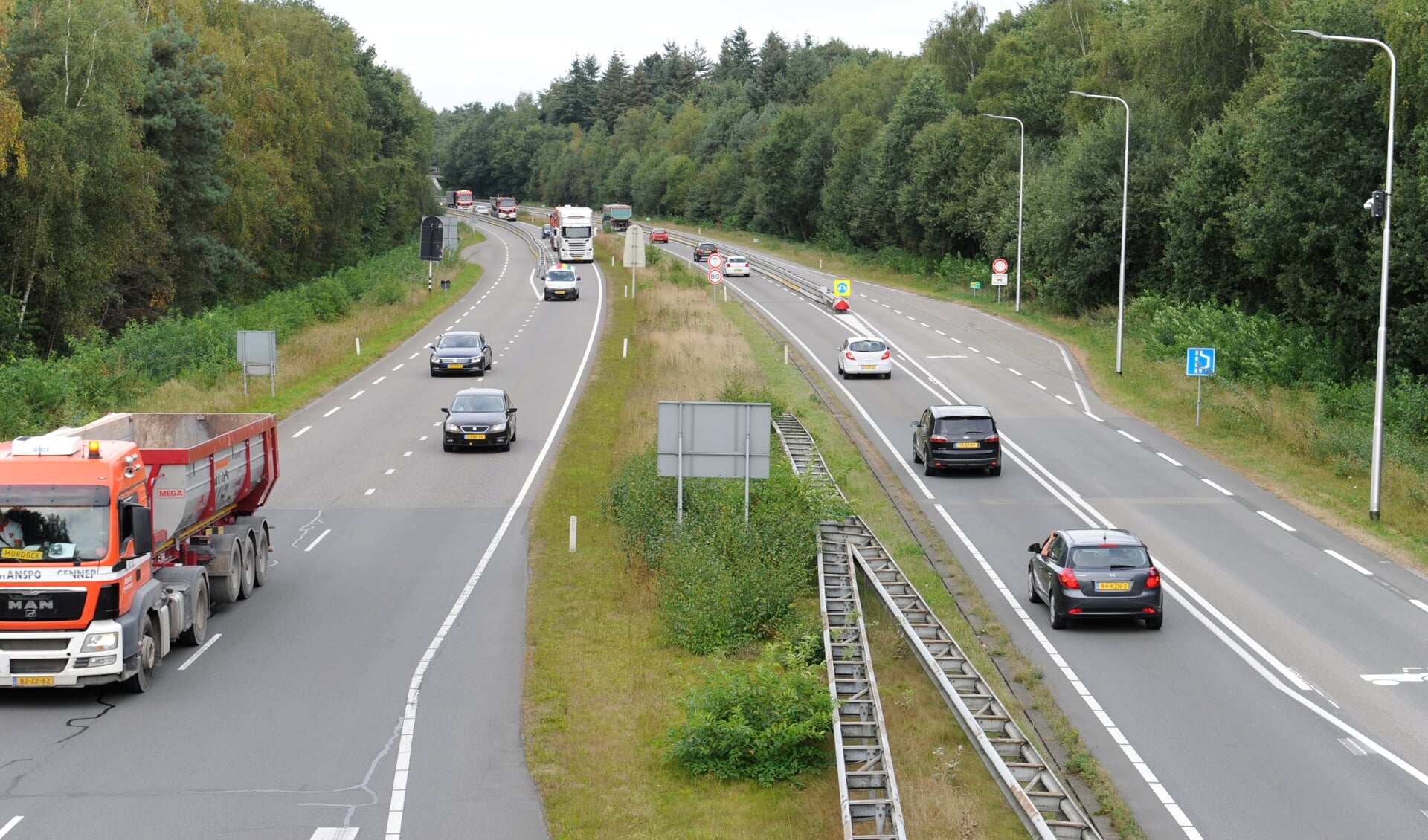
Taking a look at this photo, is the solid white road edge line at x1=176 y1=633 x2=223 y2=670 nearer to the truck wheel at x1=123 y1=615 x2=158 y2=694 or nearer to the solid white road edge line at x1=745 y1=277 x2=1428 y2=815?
the truck wheel at x1=123 y1=615 x2=158 y2=694

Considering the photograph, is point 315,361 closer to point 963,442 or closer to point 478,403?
point 478,403

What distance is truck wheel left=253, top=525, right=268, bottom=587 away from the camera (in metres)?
21.3

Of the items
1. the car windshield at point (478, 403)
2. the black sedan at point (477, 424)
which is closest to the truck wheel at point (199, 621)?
the black sedan at point (477, 424)

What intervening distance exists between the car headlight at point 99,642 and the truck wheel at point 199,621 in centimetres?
241

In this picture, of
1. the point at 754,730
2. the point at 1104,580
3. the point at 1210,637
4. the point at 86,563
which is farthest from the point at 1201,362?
the point at 86,563

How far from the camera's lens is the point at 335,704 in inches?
622

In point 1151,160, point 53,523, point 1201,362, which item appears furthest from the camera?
point 1151,160

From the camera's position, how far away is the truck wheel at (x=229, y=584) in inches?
781

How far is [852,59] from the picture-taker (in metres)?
141

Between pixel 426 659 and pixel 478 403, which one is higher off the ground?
pixel 478 403

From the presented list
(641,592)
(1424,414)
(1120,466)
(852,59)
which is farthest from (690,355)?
(852,59)

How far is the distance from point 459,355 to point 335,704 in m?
30.0

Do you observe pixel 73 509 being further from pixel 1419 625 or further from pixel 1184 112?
pixel 1184 112

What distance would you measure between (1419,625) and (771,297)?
55.0 m
